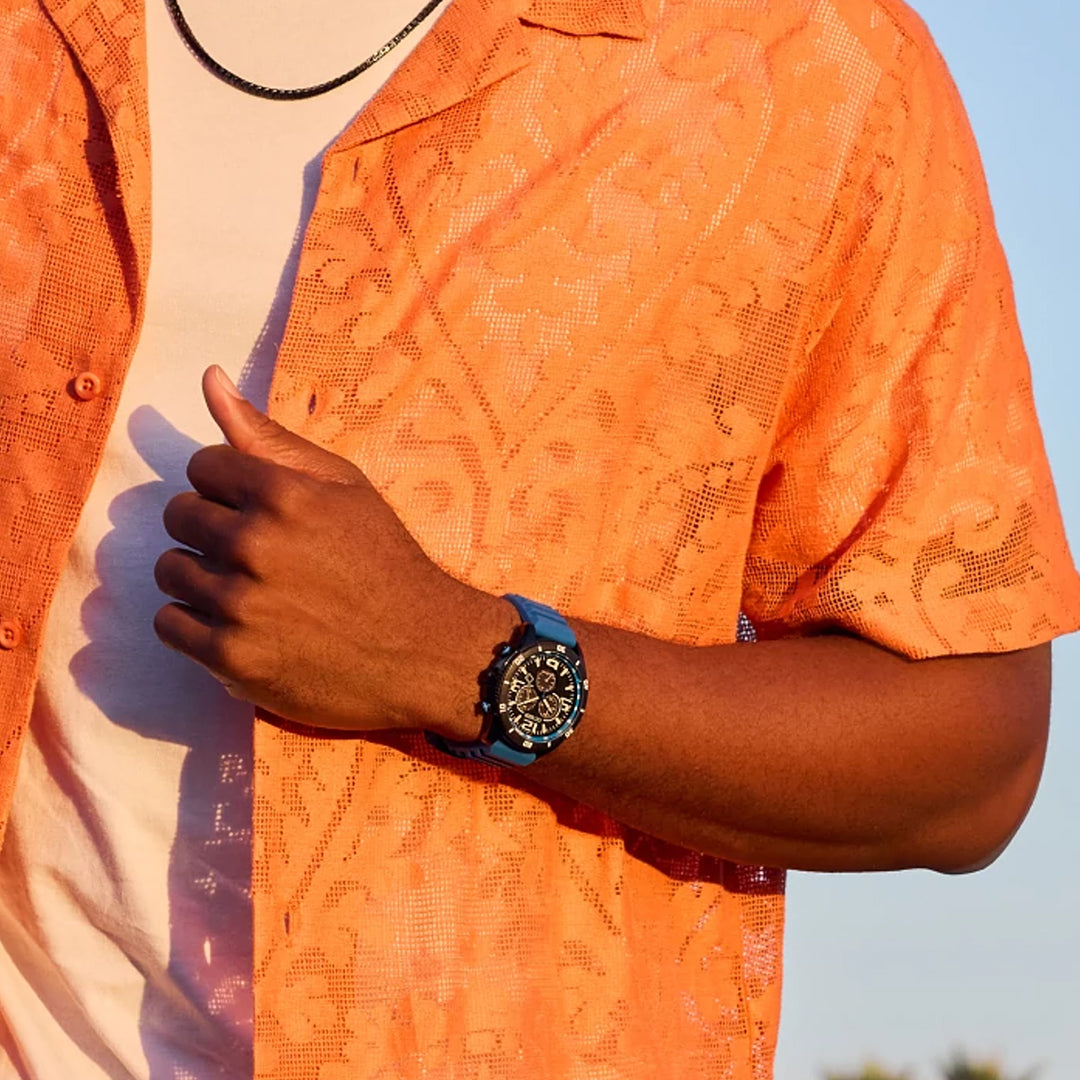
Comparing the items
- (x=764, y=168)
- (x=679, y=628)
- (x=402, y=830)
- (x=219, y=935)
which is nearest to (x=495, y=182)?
(x=764, y=168)

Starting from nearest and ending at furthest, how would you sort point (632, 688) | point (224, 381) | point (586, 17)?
point (224, 381) → point (632, 688) → point (586, 17)

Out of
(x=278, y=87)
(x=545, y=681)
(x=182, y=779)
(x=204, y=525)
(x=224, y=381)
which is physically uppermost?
(x=278, y=87)

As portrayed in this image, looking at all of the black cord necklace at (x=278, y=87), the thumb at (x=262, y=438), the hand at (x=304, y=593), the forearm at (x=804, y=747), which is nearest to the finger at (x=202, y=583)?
the hand at (x=304, y=593)

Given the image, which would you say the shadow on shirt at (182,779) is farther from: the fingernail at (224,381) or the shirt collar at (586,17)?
the shirt collar at (586,17)

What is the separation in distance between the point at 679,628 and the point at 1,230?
0.81 meters

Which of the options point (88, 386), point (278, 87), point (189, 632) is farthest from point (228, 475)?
point (278, 87)

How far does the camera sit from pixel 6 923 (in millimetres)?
2062

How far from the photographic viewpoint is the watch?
72.1 inches

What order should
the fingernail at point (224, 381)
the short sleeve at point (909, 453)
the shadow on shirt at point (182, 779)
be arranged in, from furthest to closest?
1. the short sleeve at point (909, 453)
2. the shadow on shirt at point (182, 779)
3. the fingernail at point (224, 381)

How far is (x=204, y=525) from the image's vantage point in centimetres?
179

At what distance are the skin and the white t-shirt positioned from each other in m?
0.13

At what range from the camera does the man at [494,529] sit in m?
1.86

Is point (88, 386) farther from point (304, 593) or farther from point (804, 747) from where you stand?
point (804, 747)

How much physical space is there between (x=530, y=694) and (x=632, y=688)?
0.15m
